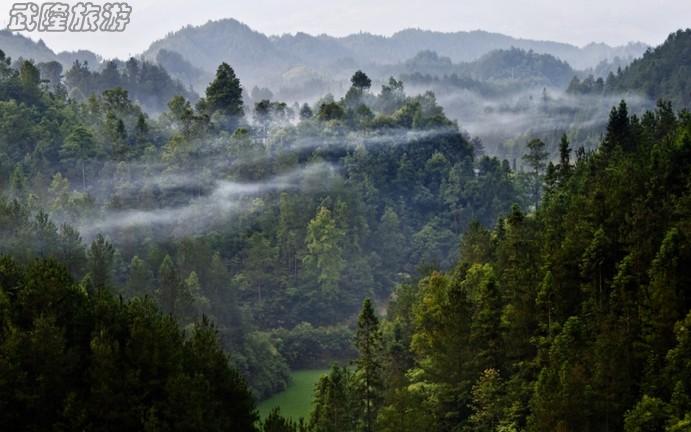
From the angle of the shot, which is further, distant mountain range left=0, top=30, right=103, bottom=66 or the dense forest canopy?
distant mountain range left=0, top=30, right=103, bottom=66

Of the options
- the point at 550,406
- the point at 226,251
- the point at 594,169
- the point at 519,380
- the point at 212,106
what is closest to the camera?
the point at 550,406

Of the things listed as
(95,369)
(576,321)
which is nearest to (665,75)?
(576,321)

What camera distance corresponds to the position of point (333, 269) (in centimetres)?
6131

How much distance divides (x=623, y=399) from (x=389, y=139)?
177 feet

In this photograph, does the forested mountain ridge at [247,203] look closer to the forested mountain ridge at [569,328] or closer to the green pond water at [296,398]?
the green pond water at [296,398]

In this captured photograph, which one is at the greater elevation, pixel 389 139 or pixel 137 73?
pixel 137 73

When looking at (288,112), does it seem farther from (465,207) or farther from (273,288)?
(273,288)

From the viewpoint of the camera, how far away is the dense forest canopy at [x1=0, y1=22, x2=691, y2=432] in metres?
21.6

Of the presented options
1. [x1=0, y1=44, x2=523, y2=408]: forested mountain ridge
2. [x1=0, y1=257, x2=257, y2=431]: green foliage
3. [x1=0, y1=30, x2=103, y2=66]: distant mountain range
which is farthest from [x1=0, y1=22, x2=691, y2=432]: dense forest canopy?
[x1=0, y1=30, x2=103, y2=66]: distant mountain range

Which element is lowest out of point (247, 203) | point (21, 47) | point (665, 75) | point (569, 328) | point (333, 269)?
point (333, 269)

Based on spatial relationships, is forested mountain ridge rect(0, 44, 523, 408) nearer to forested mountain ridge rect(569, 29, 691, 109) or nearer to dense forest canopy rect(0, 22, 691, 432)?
dense forest canopy rect(0, 22, 691, 432)

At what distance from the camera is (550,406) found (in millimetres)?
22141

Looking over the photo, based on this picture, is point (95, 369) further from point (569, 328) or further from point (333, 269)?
point (333, 269)

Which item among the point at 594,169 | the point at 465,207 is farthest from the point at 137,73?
the point at 594,169
